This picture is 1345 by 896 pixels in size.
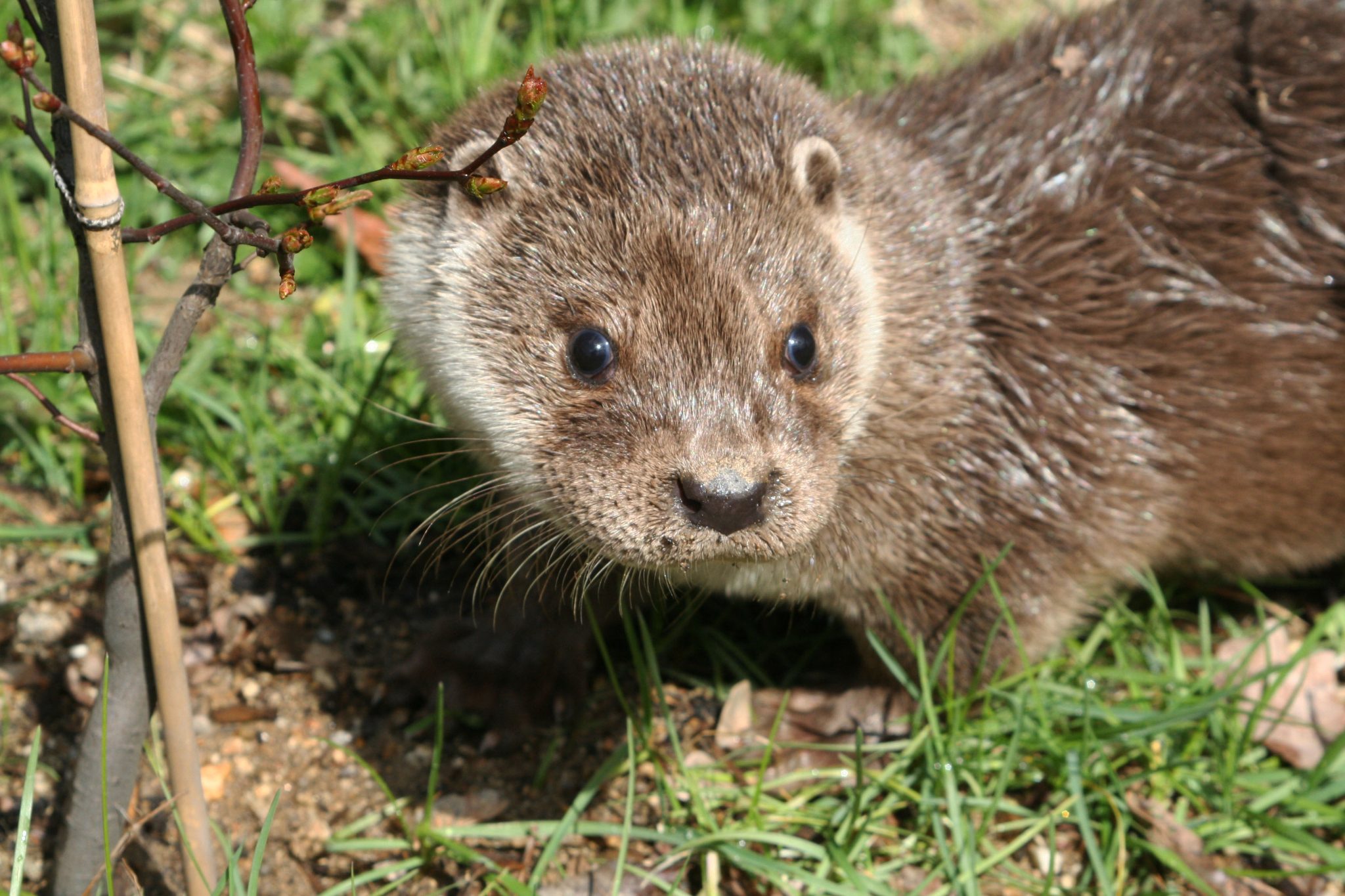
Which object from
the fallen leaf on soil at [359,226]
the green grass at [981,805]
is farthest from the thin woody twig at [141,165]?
the fallen leaf on soil at [359,226]

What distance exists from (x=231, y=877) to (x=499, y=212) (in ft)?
4.41

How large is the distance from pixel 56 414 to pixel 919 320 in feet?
5.61

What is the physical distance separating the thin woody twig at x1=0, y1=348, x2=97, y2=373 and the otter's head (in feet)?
2.39

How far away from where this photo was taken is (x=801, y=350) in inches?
94.8

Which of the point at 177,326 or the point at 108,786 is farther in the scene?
the point at 108,786

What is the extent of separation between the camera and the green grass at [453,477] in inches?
109

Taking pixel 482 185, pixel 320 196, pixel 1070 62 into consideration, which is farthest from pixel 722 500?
pixel 1070 62

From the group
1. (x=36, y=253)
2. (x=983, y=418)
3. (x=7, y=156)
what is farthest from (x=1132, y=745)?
(x=7, y=156)

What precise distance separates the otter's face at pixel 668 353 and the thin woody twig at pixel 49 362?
2.38 ft

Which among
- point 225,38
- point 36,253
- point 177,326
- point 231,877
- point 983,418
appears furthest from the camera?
point 225,38

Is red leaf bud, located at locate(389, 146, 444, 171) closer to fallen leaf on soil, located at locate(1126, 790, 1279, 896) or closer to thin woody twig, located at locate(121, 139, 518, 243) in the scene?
thin woody twig, located at locate(121, 139, 518, 243)

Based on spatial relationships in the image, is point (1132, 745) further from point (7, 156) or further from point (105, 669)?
point (7, 156)

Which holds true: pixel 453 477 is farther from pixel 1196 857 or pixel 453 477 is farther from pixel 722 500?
pixel 1196 857

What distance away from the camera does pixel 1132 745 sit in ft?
9.73
